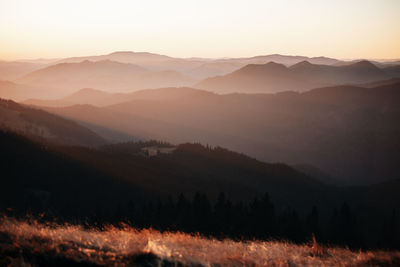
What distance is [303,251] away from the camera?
1359 cm

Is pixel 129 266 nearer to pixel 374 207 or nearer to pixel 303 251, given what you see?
pixel 303 251

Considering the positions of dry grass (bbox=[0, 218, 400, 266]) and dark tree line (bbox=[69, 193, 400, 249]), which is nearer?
dry grass (bbox=[0, 218, 400, 266])

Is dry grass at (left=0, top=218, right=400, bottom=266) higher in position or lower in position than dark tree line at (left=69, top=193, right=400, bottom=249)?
higher

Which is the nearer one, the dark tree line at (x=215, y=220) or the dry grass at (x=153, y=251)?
the dry grass at (x=153, y=251)

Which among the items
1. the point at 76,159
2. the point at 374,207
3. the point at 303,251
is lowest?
the point at 374,207

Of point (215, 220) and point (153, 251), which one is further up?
point (153, 251)

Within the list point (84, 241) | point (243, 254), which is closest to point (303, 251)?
point (243, 254)

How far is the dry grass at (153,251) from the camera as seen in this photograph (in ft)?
32.2

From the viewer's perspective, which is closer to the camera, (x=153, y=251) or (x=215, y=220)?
(x=153, y=251)

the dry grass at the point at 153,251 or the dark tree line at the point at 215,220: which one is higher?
the dry grass at the point at 153,251

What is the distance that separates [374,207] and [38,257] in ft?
632

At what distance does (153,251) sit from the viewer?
1052cm

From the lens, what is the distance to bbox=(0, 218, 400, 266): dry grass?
983 cm

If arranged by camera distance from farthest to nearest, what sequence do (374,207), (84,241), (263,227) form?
(374,207)
(263,227)
(84,241)
